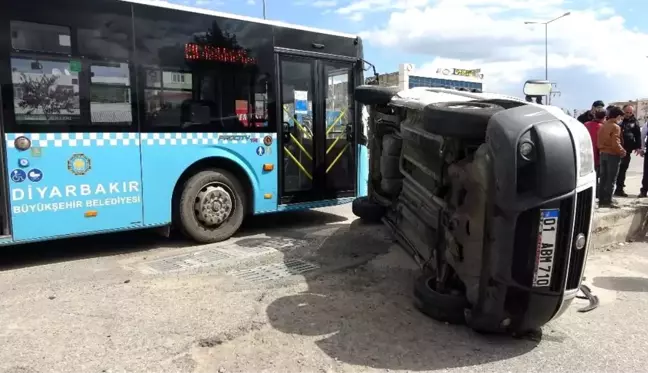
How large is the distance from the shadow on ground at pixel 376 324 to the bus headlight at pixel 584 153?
1274 mm

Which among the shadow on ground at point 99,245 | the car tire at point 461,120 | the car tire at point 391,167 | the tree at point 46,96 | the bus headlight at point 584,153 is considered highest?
the tree at point 46,96

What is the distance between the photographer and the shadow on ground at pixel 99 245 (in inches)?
240

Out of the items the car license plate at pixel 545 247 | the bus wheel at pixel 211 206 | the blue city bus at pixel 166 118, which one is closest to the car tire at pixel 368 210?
the blue city bus at pixel 166 118

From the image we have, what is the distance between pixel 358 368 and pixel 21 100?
4277 mm

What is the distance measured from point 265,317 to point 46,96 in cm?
333

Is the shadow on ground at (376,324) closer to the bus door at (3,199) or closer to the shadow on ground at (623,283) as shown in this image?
the shadow on ground at (623,283)

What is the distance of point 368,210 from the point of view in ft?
23.2

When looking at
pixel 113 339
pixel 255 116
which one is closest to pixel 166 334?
pixel 113 339

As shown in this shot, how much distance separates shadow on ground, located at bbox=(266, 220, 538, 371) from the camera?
357cm

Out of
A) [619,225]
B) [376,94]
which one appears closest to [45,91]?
[376,94]

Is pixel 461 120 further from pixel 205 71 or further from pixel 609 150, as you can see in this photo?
pixel 609 150

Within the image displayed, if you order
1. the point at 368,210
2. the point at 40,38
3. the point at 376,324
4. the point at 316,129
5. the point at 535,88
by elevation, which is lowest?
the point at 376,324

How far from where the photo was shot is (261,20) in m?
7.07

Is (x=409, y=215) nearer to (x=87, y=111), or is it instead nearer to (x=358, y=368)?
(x=358, y=368)
